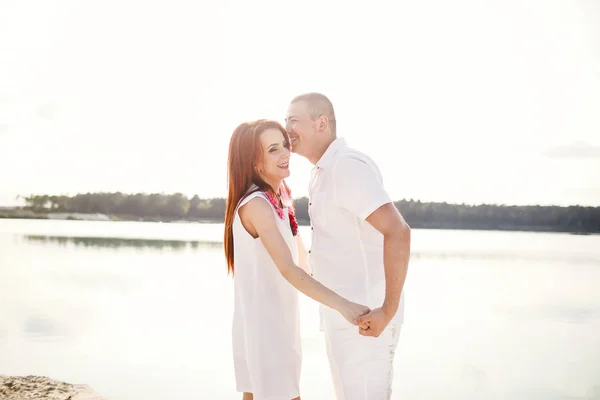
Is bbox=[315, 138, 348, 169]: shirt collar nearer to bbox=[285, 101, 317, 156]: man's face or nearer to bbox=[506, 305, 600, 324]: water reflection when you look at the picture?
bbox=[285, 101, 317, 156]: man's face

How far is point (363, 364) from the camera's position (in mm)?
2869

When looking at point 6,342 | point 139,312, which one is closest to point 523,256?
point 139,312

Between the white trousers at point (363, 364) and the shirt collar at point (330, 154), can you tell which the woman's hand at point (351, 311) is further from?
the shirt collar at point (330, 154)

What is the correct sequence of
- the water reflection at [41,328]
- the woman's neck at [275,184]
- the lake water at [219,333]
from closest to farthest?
1. the woman's neck at [275,184]
2. the lake water at [219,333]
3. the water reflection at [41,328]

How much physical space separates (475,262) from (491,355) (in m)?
13.7

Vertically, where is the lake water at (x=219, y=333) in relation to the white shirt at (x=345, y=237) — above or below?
below

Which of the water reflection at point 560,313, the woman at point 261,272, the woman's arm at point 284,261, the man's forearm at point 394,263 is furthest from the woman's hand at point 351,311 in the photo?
the water reflection at point 560,313

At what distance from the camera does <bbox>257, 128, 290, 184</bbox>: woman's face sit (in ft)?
10.1

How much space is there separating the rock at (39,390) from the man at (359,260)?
2.66 meters

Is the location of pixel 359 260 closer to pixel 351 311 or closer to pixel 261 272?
pixel 351 311

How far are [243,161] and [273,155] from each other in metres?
0.15

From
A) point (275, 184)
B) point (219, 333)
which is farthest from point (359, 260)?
point (219, 333)

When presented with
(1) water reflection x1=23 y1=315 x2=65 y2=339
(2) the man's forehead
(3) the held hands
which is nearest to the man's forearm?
(3) the held hands

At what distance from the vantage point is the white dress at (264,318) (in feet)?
9.79
